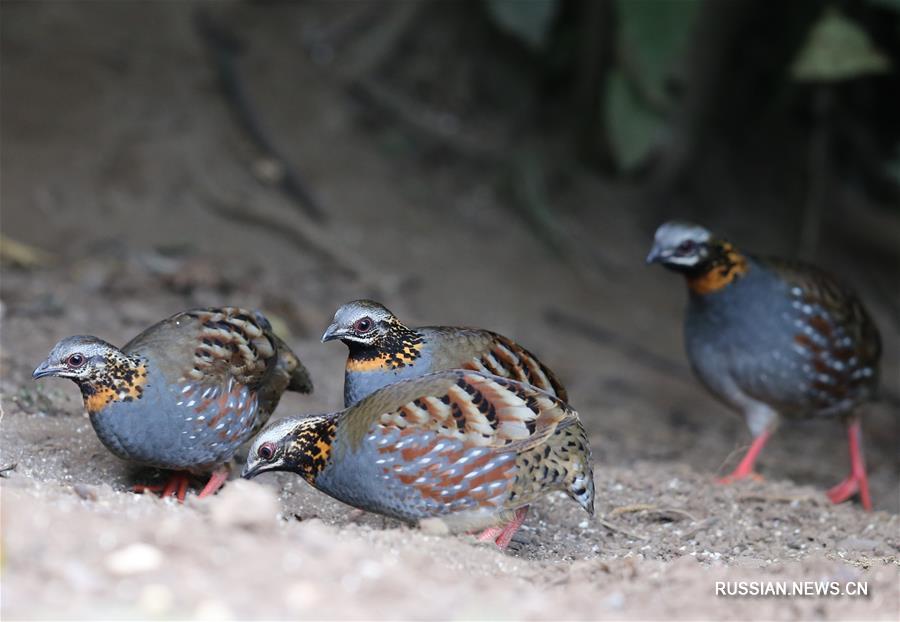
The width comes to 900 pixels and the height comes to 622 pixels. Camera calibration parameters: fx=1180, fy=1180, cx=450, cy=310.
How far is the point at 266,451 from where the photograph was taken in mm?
4621

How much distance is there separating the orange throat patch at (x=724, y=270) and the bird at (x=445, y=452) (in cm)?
227

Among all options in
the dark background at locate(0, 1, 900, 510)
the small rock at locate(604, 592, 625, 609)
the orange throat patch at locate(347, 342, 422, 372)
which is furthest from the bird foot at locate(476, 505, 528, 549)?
the dark background at locate(0, 1, 900, 510)

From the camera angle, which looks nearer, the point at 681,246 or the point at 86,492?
the point at 86,492

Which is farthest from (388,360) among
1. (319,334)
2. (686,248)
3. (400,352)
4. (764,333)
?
(319,334)

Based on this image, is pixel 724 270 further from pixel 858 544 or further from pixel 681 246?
pixel 858 544

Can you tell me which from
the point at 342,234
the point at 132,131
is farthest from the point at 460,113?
the point at 132,131

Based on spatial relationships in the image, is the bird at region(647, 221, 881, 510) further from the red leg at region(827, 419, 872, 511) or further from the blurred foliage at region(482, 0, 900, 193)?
the blurred foliage at region(482, 0, 900, 193)

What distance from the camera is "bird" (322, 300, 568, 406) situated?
5.04 meters

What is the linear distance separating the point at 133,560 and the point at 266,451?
145cm

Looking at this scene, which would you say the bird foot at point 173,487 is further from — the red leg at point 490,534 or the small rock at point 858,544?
the small rock at point 858,544

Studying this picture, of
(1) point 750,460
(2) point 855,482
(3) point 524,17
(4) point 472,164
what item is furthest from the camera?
(4) point 472,164

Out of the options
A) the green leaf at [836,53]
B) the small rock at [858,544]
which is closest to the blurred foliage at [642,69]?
the green leaf at [836,53]

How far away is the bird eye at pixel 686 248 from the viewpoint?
6.44 metres

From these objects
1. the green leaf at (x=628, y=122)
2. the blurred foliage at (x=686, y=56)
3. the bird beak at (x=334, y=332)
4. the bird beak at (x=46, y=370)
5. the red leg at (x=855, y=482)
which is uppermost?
the blurred foliage at (x=686, y=56)
